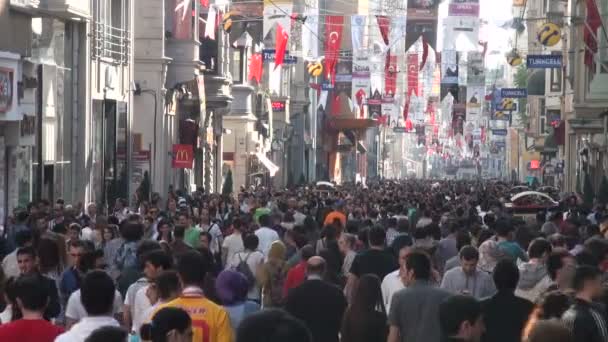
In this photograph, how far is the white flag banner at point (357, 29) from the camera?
6419 centimetres

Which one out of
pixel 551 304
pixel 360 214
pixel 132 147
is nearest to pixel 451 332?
pixel 551 304

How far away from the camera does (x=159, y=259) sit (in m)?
12.3

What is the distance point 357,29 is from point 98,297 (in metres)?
58.0

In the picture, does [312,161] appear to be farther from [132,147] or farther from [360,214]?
[360,214]

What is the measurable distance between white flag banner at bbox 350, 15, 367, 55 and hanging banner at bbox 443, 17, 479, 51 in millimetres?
14330

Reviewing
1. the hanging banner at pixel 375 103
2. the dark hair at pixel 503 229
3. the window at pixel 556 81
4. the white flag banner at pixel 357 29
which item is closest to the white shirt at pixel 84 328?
the dark hair at pixel 503 229

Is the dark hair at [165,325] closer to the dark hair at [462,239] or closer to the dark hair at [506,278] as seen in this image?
the dark hair at [506,278]

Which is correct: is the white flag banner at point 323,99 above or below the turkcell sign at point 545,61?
below

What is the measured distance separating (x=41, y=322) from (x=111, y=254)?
27.0 ft

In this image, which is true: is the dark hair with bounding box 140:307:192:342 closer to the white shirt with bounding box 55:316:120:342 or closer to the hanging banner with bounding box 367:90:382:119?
the white shirt with bounding box 55:316:120:342

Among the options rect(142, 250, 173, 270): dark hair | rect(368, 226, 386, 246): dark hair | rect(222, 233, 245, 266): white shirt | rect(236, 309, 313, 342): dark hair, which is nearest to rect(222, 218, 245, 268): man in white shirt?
rect(222, 233, 245, 266): white shirt

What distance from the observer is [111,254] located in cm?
1717

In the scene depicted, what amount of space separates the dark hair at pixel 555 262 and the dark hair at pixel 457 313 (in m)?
3.83

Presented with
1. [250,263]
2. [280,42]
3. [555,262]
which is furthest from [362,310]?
[280,42]
